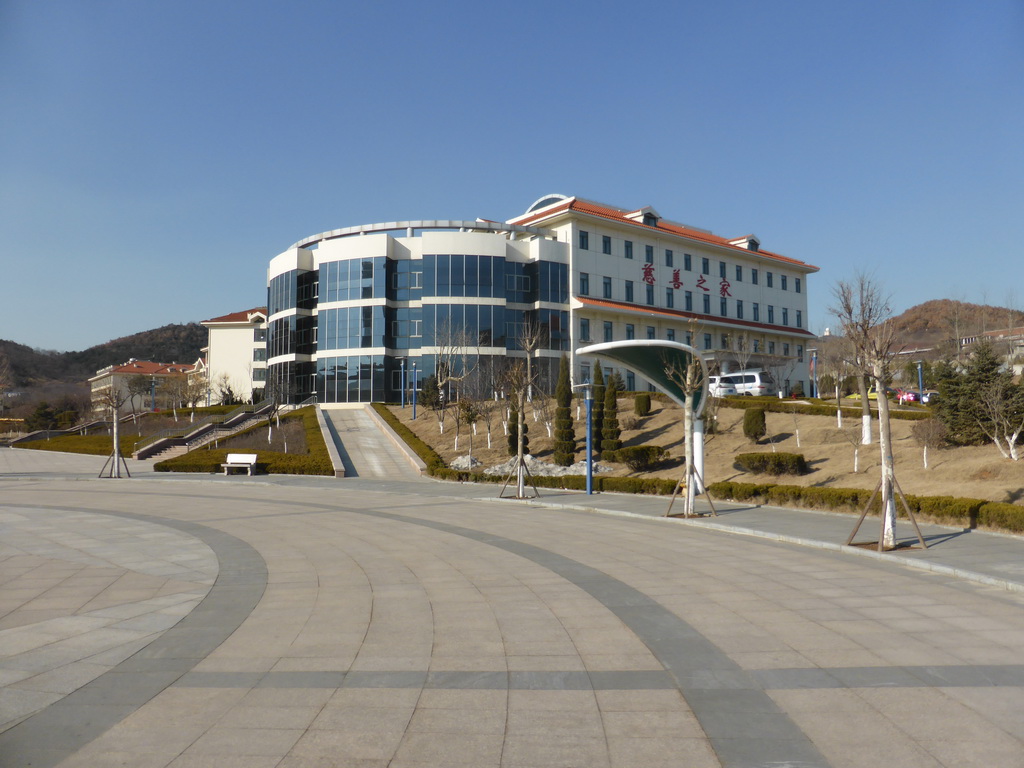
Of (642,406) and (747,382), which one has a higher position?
(747,382)

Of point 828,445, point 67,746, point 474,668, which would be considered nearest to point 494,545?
point 474,668

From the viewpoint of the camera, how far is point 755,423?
26.5 meters

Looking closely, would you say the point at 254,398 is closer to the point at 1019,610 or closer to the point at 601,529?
the point at 601,529

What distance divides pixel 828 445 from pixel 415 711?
22.4 meters

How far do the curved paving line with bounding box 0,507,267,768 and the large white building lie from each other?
40.1m

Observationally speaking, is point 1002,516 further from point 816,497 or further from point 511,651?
point 511,651

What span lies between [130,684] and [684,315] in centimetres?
5450

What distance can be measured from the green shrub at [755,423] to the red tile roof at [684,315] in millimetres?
25207

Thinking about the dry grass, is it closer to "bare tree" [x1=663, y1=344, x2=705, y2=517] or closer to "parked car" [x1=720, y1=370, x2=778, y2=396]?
"bare tree" [x1=663, y1=344, x2=705, y2=517]

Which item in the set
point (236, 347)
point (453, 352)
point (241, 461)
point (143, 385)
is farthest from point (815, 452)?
point (143, 385)

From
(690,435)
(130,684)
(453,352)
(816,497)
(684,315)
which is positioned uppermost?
(684,315)

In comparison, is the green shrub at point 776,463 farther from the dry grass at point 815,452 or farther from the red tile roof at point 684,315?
the red tile roof at point 684,315

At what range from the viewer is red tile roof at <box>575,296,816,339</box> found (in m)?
52.8

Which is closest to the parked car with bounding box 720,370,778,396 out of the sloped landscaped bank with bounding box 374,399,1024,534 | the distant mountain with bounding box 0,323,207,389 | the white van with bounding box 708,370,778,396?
the white van with bounding box 708,370,778,396
